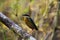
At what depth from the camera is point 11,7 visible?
2643 millimetres

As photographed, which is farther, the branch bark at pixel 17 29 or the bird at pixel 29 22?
the bird at pixel 29 22

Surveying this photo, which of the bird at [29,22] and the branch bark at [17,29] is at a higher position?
the branch bark at [17,29]

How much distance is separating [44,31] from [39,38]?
40cm

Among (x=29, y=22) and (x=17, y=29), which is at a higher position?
(x=17, y=29)

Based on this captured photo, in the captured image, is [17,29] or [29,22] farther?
[29,22]

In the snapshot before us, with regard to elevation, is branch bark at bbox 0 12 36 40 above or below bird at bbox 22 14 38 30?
above

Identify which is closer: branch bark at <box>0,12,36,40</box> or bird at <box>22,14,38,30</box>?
branch bark at <box>0,12,36,40</box>

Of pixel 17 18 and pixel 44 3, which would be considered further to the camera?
pixel 44 3

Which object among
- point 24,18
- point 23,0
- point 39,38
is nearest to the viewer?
point 39,38

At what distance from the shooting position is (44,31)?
2.44 meters

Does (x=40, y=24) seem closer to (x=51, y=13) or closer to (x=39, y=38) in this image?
(x=51, y=13)

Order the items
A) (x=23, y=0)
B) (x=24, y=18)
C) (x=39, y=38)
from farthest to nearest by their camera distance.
→ (x=23, y=0) → (x=24, y=18) → (x=39, y=38)

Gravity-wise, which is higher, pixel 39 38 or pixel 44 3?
pixel 44 3

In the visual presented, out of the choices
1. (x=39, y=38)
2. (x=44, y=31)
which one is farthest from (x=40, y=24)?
(x=39, y=38)
